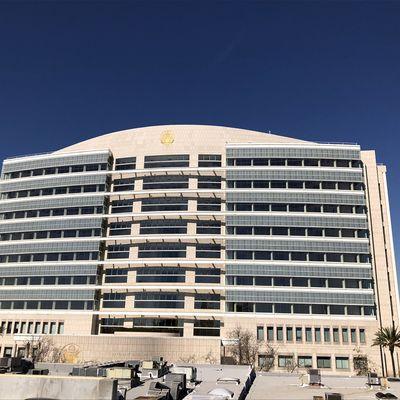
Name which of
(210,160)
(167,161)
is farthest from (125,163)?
(210,160)

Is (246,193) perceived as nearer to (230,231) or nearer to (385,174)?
(230,231)

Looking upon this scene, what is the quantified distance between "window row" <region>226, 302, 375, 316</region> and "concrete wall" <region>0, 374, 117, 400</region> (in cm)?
7483

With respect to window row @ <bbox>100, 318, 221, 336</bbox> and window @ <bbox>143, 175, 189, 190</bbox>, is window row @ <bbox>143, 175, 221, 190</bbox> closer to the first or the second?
window @ <bbox>143, 175, 189, 190</bbox>

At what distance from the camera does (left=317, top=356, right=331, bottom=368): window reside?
4094 inches

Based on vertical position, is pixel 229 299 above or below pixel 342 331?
above

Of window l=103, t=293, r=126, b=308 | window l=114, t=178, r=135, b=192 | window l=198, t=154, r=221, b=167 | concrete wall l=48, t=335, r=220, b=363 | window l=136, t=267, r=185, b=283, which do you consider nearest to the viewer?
concrete wall l=48, t=335, r=220, b=363

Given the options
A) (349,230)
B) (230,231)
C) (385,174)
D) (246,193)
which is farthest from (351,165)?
(230,231)

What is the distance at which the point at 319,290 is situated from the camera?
10825 centimetres

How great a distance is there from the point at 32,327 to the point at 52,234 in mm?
25919

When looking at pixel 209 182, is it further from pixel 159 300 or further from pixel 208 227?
pixel 159 300

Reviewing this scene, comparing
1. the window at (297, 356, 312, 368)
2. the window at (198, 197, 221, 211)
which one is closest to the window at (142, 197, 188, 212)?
the window at (198, 197, 221, 211)

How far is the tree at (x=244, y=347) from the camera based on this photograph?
339 feet

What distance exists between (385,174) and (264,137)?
35.5m

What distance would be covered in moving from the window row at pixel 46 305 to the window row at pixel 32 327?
3.95 metres
